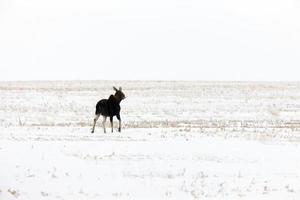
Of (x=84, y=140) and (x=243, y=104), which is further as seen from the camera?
(x=243, y=104)

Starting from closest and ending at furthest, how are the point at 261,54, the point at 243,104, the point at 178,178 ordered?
the point at 178,178, the point at 243,104, the point at 261,54

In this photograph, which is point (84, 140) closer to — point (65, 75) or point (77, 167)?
point (77, 167)

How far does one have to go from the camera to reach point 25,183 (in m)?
14.5

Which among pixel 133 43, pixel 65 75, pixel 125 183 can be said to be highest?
pixel 133 43

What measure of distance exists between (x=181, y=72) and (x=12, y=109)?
129 metres

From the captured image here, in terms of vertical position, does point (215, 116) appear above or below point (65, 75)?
below

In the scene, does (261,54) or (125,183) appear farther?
(261,54)

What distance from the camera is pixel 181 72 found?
167 metres

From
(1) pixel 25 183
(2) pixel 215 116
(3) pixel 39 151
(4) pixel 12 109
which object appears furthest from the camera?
(4) pixel 12 109

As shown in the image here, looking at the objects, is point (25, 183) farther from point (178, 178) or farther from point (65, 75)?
point (65, 75)

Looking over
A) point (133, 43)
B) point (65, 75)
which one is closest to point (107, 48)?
point (133, 43)

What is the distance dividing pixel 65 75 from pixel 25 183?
149m

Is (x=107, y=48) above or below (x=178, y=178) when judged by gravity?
above

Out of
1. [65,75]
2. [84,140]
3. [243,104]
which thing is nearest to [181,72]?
[65,75]
